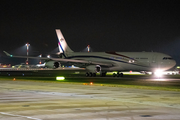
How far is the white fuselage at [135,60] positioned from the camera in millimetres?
51562

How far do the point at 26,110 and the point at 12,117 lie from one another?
1829 millimetres

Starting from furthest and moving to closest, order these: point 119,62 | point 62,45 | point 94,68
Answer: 1. point 62,45
2. point 119,62
3. point 94,68

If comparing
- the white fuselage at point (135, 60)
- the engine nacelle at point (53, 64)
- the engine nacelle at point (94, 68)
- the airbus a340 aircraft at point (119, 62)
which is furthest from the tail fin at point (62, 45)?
the engine nacelle at point (94, 68)

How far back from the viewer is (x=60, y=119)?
1173cm

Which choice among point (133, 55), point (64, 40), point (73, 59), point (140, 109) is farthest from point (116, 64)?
point (140, 109)

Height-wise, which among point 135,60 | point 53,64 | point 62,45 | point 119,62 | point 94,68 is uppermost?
point 62,45

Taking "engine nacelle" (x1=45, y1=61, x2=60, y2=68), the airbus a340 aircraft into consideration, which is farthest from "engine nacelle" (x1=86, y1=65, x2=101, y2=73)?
"engine nacelle" (x1=45, y1=61, x2=60, y2=68)

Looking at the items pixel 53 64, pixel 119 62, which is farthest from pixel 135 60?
pixel 53 64

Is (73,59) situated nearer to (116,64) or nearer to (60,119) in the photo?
(116,64)

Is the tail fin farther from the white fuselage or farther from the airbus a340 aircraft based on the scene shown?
the white fuselage

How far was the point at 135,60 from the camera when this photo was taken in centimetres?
5303

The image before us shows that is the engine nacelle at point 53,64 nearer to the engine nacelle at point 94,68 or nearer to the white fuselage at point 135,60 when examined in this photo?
the engine nacelle at point 94,68

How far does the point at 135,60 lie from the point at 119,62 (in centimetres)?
314

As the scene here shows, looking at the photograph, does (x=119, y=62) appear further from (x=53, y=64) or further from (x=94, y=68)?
(x=53, y=64)
